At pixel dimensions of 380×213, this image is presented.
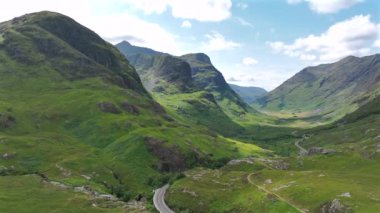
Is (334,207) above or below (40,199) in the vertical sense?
above

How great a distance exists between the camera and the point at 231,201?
7421 inches

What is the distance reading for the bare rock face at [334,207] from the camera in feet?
475

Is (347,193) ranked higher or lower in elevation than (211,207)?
higher

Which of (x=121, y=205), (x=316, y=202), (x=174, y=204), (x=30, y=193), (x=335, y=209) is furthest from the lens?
(x=174, y=204)

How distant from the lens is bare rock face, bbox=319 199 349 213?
144750 mm

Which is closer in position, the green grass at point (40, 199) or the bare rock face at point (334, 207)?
the bare rock face at point (334, 207)

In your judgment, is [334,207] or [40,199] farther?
[40,199]

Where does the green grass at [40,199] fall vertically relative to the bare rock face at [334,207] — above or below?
below

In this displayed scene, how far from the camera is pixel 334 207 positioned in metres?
148

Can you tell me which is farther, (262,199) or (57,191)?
(57,191)

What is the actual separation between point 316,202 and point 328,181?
2853 centimetres

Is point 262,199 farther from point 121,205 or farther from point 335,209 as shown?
point 121,205

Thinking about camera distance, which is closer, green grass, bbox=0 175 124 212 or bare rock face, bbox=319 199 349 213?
bare rock face, bbox=319 199 349 213

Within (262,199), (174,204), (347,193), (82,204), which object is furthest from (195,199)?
(347,193)
